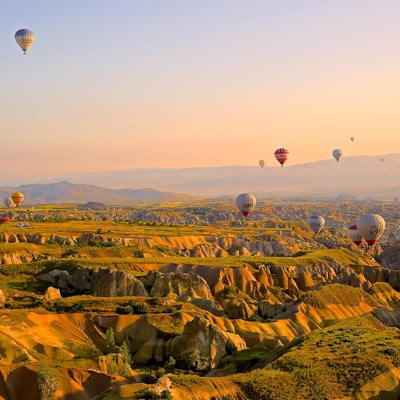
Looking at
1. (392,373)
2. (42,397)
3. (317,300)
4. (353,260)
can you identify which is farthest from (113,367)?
(353,260)

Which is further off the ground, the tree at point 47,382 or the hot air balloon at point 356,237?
the tree at point 47,382

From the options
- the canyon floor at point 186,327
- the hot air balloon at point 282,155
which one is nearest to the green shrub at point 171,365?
the canyon floor at point 186,327

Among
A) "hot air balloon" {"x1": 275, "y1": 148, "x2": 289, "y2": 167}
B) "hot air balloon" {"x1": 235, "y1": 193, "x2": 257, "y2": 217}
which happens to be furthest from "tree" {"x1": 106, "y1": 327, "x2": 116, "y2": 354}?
"hot air balloon" {"x1": 275, "y1": 148, "x2": 289, "y2": 167}

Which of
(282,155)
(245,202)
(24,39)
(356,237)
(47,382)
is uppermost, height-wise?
(24,39)

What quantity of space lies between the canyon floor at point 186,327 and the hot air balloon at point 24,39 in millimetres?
36663

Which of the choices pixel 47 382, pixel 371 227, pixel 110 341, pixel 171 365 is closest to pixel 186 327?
pixel 171 365

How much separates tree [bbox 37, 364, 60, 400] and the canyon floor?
0.09m

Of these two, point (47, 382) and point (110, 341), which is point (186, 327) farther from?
point (47, 382)

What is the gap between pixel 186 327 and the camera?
204 feet

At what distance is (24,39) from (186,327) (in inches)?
3591

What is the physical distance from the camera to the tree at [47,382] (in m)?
44.4

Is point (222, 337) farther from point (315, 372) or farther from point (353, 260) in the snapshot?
point (353, 260)

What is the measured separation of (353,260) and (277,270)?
42.9m

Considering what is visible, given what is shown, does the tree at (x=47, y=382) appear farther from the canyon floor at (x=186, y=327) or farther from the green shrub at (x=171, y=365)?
the green shrub at (x=171, y=365)
